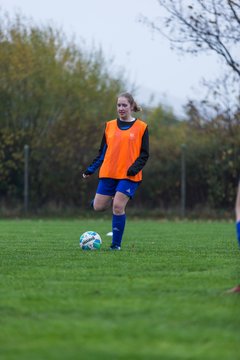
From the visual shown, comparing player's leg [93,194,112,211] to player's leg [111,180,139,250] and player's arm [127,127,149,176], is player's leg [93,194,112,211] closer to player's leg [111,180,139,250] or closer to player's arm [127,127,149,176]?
player's leg [111,180,139,250]

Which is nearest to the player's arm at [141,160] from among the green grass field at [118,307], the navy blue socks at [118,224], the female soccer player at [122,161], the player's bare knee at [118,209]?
the female soccer player at [122,161]

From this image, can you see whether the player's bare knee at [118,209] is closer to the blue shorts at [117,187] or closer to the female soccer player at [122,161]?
the female soccer player at [122,161]

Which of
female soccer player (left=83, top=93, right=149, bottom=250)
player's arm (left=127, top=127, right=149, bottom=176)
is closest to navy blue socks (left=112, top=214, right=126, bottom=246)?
female soccer player (left=83, top=93, right=149, bottom=250)

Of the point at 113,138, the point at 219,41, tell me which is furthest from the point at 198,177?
the point at 113,138

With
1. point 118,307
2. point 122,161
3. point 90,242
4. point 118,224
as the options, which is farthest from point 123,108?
point 118,307

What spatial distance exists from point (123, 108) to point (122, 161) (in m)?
0.66

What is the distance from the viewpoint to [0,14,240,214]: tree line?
28.0 m

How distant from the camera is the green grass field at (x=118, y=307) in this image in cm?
456

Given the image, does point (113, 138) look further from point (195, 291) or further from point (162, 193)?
point (162, 193)

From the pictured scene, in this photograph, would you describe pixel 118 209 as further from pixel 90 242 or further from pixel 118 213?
pixel 90 242

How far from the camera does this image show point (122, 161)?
1108 cm

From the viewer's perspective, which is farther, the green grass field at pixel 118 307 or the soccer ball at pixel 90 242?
the soccer ball at pixel 90 242

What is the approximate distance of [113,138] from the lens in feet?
36.6

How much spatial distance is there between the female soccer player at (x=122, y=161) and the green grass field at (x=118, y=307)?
45.4 inches
